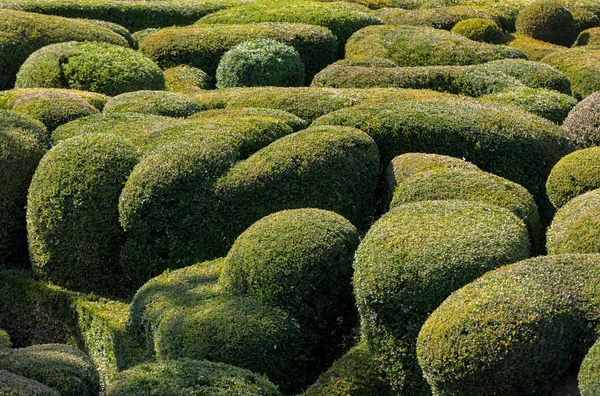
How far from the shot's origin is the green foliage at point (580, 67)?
15273mm

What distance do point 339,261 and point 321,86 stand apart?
6.45 metres

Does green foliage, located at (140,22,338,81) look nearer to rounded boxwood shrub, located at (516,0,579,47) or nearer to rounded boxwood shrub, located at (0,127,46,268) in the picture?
rounded boxwood shrub, located at (516,0,579,47)

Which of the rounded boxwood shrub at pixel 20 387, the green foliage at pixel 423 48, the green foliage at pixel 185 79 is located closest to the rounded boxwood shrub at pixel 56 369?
the rounded boxwood shrub at pixel 20 387

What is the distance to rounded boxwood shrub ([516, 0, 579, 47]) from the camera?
19641 mm

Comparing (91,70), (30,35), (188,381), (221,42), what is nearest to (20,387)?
(188,381)

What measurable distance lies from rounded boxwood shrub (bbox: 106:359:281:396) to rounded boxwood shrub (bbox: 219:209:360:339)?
4.95ft

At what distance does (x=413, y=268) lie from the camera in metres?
7.81

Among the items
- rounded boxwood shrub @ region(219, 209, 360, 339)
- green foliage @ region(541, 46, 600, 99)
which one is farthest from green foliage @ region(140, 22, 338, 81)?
rounded boxwood shrub @ region(219, 209, 360, 339)

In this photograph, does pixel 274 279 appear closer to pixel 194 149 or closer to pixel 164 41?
pixel 194 149

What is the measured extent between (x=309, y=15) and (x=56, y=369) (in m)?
12.6

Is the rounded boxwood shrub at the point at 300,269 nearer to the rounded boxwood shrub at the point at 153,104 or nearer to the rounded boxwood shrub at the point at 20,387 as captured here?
the rounded boxwood shrub at the point at 20,387

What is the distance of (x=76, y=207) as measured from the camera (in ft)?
34.5

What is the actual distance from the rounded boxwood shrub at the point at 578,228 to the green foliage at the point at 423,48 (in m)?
7.50

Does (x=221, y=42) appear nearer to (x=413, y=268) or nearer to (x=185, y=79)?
(x=185, y=79)
